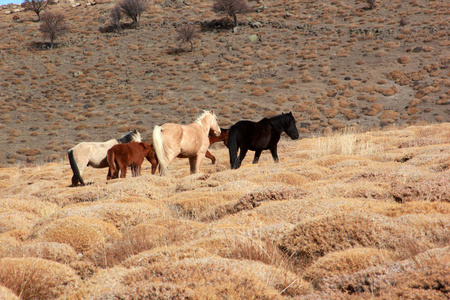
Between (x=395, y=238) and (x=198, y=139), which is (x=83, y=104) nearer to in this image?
(x=198, y=139)

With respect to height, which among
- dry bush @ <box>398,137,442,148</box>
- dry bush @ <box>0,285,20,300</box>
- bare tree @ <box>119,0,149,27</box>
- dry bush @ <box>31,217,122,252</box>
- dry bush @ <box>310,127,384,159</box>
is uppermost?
bare tree @ <box>119,0,149,27</box>

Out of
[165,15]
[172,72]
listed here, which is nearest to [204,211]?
[172,72]

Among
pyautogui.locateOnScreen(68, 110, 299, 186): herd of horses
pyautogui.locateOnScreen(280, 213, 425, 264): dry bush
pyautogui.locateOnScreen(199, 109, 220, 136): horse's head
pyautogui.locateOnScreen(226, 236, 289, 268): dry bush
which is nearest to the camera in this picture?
pyautogui.locateOnScreen(226, 236, 289, 268): dry bush

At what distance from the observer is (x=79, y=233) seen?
17.8ft

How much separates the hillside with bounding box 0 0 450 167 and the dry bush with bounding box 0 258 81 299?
1033 inches

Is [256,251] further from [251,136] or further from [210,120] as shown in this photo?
[210,120]

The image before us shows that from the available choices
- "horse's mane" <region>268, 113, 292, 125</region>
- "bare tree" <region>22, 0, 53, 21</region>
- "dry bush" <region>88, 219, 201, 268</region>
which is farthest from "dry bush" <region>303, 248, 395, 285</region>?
"bare tree" <region>22, 0, 53, 21</region>

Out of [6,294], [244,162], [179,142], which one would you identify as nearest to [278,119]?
[244,162]

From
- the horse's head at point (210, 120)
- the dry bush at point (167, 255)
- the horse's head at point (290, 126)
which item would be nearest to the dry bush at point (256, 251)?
the dry bush at point (167, 255)

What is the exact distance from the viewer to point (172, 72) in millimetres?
43688

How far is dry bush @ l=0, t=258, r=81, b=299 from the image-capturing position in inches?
141

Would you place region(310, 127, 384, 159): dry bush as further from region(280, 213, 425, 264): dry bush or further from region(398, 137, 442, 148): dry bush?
region(280, 213, 425, 264): dry bush

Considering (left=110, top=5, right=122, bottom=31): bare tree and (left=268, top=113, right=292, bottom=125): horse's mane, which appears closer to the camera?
(left=268, top=113, right=292, bottom=125): horse's mane

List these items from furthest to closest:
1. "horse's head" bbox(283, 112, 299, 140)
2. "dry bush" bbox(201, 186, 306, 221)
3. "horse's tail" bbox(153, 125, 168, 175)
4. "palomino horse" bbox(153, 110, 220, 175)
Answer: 1. "horse's head" bbox(283, 112, 299, 140)
2. "palomino horse" bbox(153, 110, 220, 175)
3. "horse's tail" bbox(153, 125, 168, 175)
4. "dry bush" bbox(201, 186, 306, 221)
